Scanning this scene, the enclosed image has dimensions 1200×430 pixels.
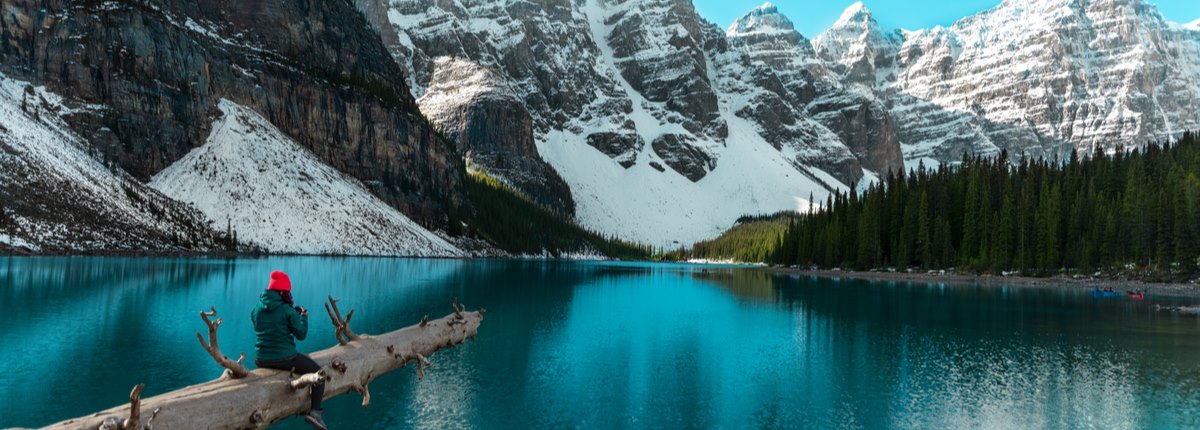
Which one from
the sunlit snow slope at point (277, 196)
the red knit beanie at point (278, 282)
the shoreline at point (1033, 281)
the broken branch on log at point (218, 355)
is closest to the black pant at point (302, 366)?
the broken branch on log at point (218, 355)

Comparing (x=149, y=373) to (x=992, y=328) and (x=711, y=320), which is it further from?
(x=992, y=328)

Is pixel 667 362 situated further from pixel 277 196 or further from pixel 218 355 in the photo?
pixel 277 196

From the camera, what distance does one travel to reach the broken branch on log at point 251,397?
412 inches

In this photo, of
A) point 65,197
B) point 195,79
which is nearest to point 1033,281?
point 65,197

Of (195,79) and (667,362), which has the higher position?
(195,79)

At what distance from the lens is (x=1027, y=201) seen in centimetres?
9938

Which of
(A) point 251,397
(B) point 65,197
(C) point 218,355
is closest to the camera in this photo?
(C) point 218,355

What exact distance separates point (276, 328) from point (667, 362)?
19.3m

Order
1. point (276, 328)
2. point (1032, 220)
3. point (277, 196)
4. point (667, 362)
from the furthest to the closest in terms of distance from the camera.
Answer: point (277, 196), point (1032, 220), point (667, 362), point (276, 328)

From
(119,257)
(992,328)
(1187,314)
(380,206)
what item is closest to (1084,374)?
(992,328)

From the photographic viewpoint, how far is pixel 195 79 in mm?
151000

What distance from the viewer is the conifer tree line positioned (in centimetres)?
8281

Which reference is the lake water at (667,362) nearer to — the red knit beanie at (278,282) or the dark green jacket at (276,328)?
the dark green jacket at (276,328)

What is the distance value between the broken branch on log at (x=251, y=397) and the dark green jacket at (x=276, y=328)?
0.38 m
